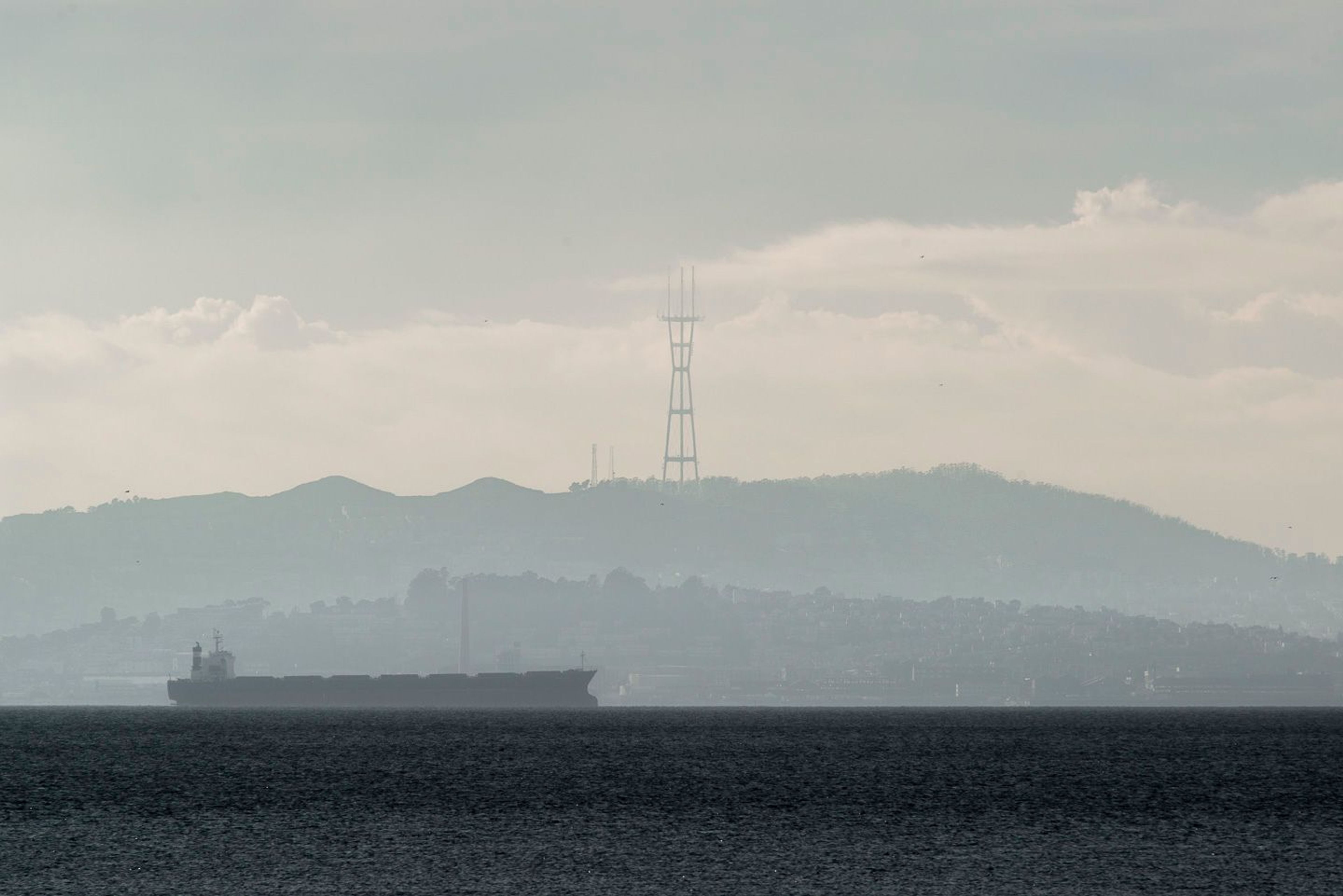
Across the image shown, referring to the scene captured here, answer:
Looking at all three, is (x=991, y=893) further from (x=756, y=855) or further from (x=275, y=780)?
(x=275, y=780)

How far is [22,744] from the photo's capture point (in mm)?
158250

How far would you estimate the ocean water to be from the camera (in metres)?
51.1

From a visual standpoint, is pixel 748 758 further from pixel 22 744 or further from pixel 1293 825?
pixel 22 744

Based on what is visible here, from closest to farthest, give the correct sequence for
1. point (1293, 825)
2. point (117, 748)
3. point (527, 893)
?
point (527, 893) < point (1293, 825) < point (117, 748)

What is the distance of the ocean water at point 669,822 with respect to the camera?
51125 mm

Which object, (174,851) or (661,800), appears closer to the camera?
(174,851)

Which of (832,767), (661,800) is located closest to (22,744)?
(832,767)

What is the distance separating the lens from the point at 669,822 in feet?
229

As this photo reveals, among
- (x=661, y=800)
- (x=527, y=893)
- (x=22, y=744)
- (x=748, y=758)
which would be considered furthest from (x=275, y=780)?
(x=22, y=744)

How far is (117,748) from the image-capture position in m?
150

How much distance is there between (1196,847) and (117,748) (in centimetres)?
11086

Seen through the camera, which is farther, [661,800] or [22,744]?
[22,744]

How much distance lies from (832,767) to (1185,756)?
35977mm

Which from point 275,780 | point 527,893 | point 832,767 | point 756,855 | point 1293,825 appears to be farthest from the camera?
point 832,767
